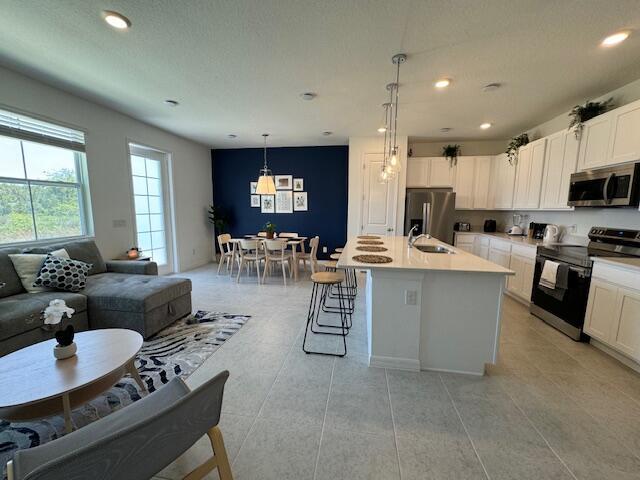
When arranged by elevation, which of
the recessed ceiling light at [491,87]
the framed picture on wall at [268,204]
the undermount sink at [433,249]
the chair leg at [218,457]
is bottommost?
the chair leg at [218,457]

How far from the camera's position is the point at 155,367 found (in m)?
2.16

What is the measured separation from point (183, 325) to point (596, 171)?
4.81 metres

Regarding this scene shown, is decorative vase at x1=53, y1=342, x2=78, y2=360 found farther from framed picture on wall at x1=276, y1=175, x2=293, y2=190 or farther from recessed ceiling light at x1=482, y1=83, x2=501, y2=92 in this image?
framed picture on wall at x1=276, y1=175, x2=293, y2=190

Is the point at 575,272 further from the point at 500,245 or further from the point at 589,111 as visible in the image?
the point at 589,111

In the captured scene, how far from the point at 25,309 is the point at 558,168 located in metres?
5.78

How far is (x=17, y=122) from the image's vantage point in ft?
9.05

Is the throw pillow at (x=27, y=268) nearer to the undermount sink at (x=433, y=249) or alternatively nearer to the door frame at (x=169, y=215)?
the door frame at (x=169, y=215)

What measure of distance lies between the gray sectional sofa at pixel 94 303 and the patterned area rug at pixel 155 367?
0.71ft

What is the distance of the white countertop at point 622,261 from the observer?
207cm

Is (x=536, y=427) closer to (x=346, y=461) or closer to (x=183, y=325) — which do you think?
(x=346, y=461)

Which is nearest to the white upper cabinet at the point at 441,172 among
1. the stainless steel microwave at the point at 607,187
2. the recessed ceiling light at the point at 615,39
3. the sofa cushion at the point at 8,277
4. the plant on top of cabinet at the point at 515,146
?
the plant on top of cabinet at the point at 515,146

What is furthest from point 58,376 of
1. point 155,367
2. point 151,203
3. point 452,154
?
point 452,154

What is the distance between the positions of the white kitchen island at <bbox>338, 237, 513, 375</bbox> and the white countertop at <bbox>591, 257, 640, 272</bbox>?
1094 millimetres

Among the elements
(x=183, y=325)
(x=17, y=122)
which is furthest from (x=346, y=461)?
(x=17, y=122)
